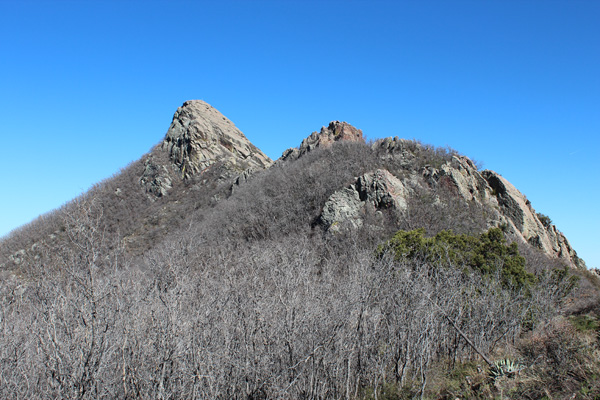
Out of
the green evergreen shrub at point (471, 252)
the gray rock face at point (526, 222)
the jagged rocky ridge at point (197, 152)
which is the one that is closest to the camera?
the green evergreen shrub at point (471, 252)

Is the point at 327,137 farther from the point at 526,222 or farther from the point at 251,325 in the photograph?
the point at 251,325

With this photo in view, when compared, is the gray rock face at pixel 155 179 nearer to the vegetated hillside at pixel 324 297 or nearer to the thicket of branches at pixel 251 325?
the vegetated hillside at pixel 324 297

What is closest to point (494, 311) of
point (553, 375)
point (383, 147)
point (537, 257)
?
point (553, 375)

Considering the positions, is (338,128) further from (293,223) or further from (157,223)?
(157,223)

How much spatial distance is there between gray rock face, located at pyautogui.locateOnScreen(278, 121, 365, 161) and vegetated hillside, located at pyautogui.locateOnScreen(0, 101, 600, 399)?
29.3 inches

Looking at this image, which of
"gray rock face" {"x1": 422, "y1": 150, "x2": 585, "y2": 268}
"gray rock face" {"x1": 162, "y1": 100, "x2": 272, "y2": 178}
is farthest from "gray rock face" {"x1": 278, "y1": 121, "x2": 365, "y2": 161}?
"gray rock face" {"x1": 422, "y1": 150, "x2": 585, "y2": 268}

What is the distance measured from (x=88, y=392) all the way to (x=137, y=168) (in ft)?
171

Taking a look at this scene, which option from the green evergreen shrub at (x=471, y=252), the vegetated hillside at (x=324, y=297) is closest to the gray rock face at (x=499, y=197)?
the vegetated hillside at (x=324, y=297)

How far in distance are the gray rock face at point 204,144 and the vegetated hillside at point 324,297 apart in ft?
30.0

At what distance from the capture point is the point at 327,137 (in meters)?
41.8

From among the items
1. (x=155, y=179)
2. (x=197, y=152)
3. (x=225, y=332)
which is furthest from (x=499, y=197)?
(x=155, y=179)

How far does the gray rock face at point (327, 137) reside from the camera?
4075 cm

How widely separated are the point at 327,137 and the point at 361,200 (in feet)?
56.7

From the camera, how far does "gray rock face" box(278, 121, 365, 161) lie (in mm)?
40750
